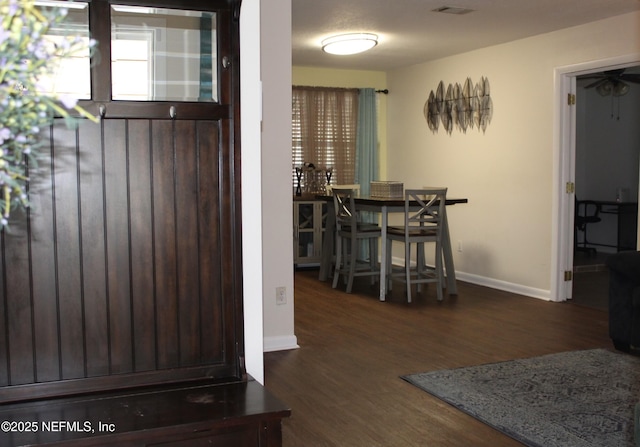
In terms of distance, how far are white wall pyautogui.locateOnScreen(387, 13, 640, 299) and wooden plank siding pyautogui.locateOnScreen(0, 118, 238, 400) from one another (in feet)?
13.8

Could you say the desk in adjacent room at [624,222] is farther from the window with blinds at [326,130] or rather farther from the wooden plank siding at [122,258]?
the wooden plank siding at [122,258]

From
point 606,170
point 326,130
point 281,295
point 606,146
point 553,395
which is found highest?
point 326,130

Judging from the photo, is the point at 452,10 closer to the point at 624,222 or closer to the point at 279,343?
the point at 279,343

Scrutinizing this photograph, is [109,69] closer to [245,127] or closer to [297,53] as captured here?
[245,127]

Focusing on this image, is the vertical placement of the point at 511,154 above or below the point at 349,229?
above

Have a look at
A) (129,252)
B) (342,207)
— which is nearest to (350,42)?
(342,207)

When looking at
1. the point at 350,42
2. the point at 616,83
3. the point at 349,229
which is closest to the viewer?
the point at 350,42

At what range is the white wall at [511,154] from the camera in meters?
5.86

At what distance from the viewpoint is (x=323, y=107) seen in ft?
27.2

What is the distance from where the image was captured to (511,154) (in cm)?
647

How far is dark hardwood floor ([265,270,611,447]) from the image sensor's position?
3.03m

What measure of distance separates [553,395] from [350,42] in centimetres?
380

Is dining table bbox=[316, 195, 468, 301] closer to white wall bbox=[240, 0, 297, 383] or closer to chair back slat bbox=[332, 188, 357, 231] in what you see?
chair back slat bbox=[332, 188, 357, 231]

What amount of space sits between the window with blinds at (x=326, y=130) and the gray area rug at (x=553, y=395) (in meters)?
4.63
